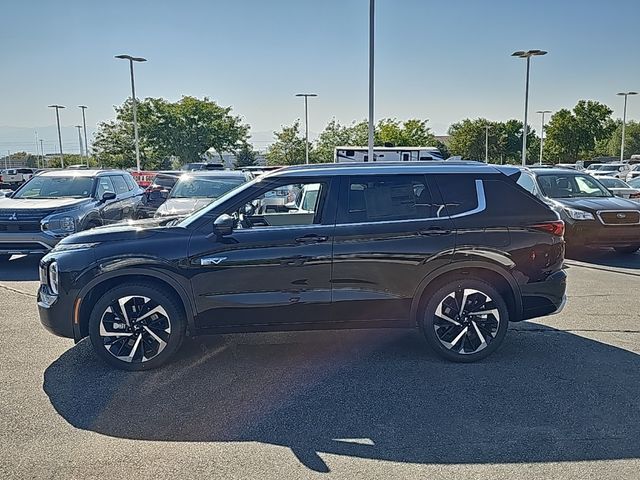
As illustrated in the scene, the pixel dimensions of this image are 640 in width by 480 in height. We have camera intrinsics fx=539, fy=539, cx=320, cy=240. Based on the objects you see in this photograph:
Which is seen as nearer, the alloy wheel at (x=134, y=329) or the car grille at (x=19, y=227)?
the alloy wheel at (x=134, y=329)

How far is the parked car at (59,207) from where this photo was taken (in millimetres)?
9000

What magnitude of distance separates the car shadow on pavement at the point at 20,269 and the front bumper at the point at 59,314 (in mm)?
4505

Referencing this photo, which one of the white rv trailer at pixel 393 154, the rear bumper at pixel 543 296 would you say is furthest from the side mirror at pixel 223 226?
the white rv trailer at pixel 393 154

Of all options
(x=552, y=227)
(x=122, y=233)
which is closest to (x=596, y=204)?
(x=552, y=227)

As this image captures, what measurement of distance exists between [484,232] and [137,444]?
3.29m

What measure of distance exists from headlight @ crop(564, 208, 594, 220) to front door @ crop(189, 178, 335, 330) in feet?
23.8

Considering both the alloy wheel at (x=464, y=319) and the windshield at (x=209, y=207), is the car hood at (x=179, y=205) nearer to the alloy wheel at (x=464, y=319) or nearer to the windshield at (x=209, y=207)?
the windshield at (x=209, y=207)

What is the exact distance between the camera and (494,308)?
4.89 m

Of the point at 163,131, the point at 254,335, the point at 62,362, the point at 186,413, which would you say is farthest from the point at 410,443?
the point at 163,131

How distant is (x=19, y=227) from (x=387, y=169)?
6.97m

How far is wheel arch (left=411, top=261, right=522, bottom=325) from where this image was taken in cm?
481

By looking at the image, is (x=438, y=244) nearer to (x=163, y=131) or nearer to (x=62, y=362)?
(x=62, y=362)

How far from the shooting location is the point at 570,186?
1148 cm

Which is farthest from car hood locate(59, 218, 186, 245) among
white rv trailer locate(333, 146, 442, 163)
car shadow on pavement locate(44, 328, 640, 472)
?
white rv trailer locate(333, 146, 442, 163)
